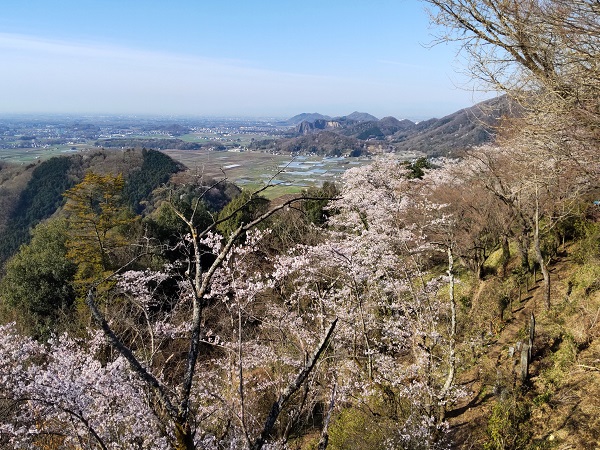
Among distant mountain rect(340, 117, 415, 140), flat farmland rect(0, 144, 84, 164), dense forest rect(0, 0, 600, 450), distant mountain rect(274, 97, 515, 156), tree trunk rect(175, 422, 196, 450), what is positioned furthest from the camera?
distant mountain rect(340, 117, 415, 140)

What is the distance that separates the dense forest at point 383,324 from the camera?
4.88 m

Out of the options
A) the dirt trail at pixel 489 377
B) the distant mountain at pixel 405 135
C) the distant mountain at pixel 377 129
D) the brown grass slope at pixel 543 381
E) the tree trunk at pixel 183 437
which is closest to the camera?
the tree trunk at pixel 183 437

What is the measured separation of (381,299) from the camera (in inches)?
467

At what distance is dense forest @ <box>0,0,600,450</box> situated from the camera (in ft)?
16.0

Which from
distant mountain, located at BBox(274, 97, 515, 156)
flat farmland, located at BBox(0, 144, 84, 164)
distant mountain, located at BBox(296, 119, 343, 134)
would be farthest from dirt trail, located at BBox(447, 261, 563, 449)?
distant mountain, located at BBox(296, 119, 343, 134)

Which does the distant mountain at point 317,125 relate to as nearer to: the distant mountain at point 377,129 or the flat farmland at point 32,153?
the distant mountain at point 377,129

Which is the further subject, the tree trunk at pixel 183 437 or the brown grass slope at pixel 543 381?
the brown grass slope at pixel 543 381

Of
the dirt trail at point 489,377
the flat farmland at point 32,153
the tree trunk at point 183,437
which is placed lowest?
the dirt trail at point 489,377

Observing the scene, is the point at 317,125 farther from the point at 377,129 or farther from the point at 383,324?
the point at 383,324

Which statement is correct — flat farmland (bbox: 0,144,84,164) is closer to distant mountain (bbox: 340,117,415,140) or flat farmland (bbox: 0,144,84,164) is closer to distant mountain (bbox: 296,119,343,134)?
distant mountain (bbox: 296,119,343,134)

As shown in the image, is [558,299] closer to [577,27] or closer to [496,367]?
[496,367]

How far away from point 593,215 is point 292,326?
9029mm

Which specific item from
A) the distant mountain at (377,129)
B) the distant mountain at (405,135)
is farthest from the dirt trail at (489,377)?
the distant mountain at (377,129)

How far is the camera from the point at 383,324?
10.9 m
